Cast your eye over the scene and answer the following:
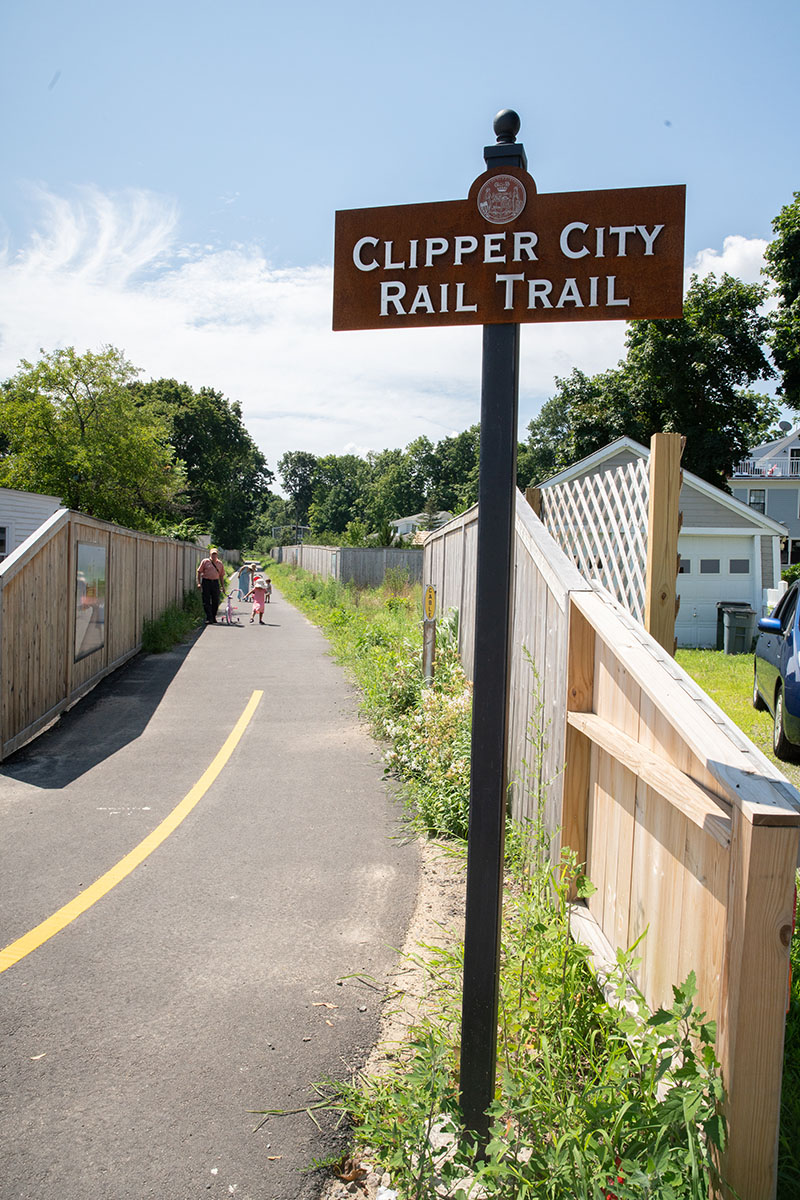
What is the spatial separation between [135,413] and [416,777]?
2280cm

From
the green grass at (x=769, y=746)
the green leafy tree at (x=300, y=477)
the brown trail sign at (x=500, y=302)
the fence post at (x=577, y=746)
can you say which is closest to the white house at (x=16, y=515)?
the green grass at (x=769, y=746)

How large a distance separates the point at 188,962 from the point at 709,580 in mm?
21184

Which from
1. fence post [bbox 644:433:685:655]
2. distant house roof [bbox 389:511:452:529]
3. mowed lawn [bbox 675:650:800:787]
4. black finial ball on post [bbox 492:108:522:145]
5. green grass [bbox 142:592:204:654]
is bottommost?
mowed lawn [bbox 675:650:800:787]

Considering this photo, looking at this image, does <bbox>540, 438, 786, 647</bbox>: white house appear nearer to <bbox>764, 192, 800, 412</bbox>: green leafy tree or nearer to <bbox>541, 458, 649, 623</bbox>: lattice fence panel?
<bbox>764, 192, 800, 412</bbox>: green leafy tree

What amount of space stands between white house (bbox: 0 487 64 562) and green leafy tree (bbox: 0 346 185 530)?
7.39 feet

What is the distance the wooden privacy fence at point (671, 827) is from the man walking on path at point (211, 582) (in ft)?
53.1

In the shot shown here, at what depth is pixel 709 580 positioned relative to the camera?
2273cm

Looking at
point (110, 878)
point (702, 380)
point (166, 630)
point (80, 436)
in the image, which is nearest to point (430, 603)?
point (110, 878)

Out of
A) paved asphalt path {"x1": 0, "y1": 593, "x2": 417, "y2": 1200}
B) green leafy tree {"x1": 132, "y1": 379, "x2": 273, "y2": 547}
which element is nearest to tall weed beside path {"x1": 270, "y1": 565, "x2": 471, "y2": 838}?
paved asphalt path {"x1": 0, "y1": 593, "x2": 417, "y2": 1200}

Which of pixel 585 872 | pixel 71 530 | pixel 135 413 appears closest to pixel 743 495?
pixel 135 413

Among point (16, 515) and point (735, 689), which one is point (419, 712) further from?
point (16, 515)

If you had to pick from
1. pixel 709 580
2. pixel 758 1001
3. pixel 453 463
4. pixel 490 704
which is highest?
pixel 453 463

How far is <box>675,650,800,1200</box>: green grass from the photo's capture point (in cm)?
232

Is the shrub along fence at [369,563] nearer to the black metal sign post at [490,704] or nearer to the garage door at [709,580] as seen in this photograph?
→ the garage door at [709,580]
